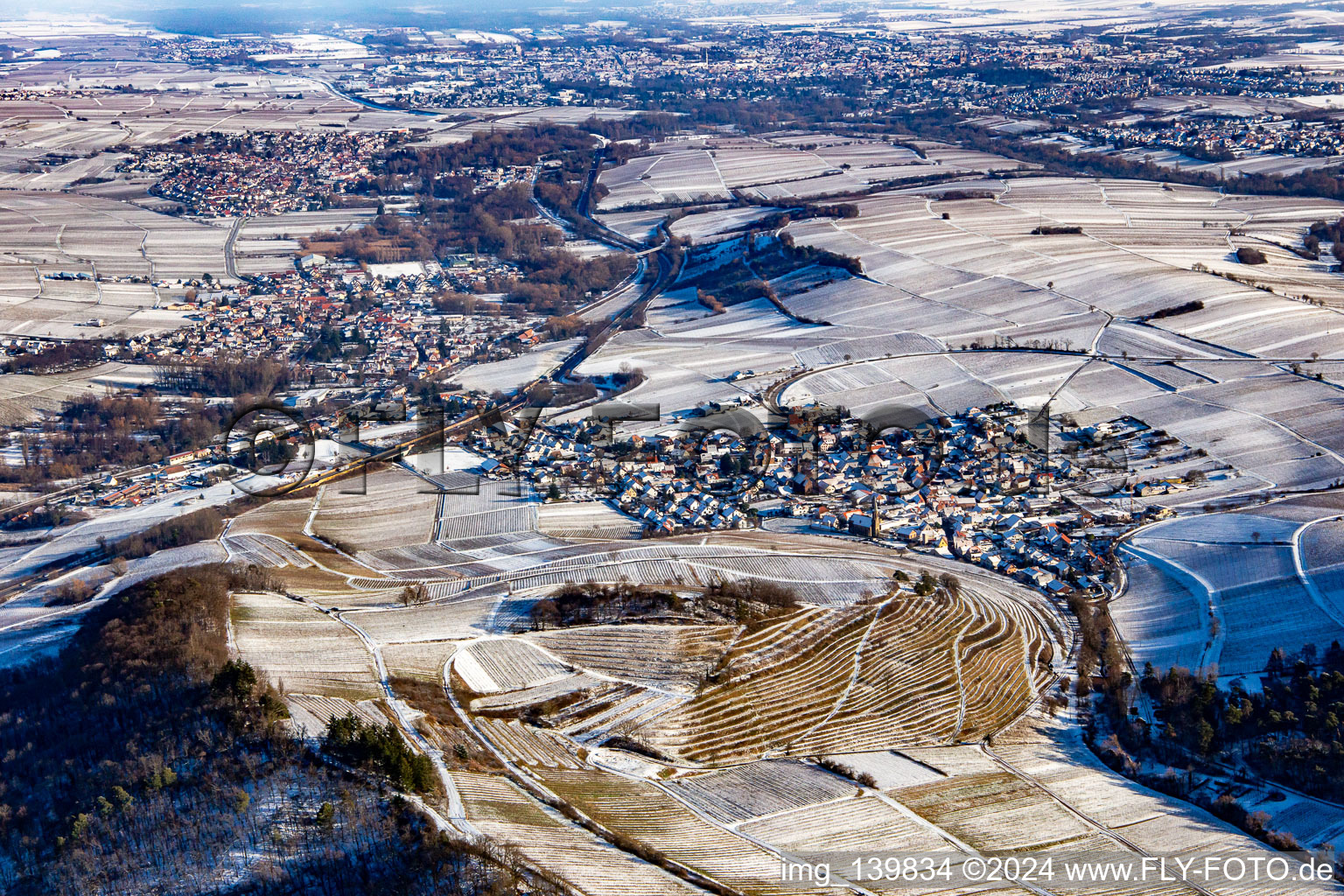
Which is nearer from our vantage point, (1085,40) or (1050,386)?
(1050,386)

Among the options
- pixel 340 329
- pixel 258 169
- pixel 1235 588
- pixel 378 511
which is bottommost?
pixel 378 511

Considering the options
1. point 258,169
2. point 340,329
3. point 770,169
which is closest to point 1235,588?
point 340,329

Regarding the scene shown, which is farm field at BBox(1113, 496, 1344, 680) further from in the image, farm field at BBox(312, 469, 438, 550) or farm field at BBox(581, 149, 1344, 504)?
farm field at BBox(312, 469, 438, 550)

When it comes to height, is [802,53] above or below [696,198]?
above

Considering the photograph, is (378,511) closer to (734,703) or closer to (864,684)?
(734,703)

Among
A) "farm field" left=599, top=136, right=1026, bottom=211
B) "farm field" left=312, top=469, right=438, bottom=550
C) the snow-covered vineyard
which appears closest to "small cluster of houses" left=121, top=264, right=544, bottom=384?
"farm field" left=312, top=469, right=438, bottom=550

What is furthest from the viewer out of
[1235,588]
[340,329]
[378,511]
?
[340,329]

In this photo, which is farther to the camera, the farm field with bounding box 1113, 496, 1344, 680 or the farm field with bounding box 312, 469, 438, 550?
the farm field with bounding box 312, 469, 438, 550

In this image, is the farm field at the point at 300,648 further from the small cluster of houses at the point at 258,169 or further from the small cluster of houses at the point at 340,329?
the small cluster of houses at the point at 258,169

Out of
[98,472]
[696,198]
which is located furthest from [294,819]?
[696,198]

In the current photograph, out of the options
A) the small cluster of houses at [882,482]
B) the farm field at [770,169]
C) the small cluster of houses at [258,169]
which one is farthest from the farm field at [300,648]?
the small cluster of houses at [258,169]

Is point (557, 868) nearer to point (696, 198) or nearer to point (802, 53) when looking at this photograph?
point (696, 198)
